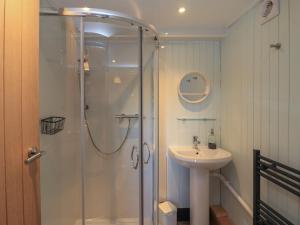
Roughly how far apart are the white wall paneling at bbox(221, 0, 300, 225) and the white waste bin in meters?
0.61

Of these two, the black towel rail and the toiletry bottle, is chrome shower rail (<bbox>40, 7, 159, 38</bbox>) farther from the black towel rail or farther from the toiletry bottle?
the toiletry bottle

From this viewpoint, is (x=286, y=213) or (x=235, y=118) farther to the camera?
(x=235, y=118)

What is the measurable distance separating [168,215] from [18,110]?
1993 mm

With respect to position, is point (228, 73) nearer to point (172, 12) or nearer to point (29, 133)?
point (172, 12)

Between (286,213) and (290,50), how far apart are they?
1.07 m

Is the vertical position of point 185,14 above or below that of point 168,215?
above

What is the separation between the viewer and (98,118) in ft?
7.87

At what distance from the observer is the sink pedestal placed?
238cm

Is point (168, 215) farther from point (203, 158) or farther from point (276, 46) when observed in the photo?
point (276, 46)

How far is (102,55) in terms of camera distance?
2.37 m

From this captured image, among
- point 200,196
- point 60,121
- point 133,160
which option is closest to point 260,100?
point 200,196

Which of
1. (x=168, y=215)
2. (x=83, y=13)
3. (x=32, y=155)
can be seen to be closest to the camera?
(x=32, y=155)

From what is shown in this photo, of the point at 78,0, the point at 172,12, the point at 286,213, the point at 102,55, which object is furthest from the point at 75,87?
the point at 286,213

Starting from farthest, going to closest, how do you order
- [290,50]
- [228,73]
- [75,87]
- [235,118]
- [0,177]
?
[228,73] → [235,118] → [75,87] → [290,50] → [0,177]
